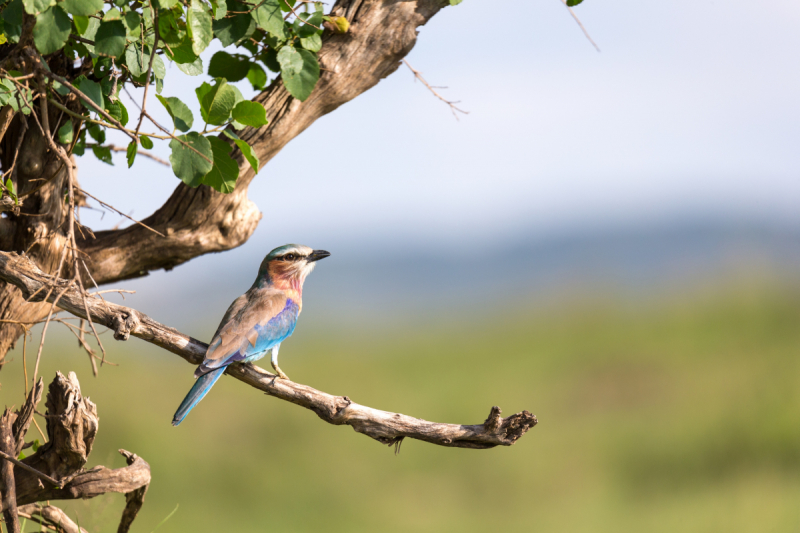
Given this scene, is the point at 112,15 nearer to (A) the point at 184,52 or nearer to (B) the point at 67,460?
(A) the point at 184,52

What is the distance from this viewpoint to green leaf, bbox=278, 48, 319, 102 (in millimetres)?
3162

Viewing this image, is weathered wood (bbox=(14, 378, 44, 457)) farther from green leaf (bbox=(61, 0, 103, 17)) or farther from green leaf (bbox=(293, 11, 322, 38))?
green leaf (bbox=(293, 11, 322, 38))

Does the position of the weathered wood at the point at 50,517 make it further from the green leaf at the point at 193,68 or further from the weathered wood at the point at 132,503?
the green leaf at the point at 193,68

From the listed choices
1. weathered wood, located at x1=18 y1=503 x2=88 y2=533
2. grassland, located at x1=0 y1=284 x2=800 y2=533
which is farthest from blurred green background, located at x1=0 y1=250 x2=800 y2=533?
weathered wood, located at x1=18 y1=503 x2=88 y2=533

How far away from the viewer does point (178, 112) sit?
2.79 m

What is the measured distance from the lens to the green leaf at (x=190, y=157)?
2746 mm

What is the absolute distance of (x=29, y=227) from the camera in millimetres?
3738

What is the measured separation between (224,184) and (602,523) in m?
14.1

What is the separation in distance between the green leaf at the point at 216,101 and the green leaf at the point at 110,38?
37 cm

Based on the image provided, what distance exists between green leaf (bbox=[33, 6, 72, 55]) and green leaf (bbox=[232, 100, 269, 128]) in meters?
0.80

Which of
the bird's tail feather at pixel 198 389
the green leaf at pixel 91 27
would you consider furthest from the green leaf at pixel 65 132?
the bird's tail feather at pixel 198 389

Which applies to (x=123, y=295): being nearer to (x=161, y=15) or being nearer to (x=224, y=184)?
(x=224, y=184)

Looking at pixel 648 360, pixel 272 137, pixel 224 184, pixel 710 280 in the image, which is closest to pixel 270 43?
pixel 272 137

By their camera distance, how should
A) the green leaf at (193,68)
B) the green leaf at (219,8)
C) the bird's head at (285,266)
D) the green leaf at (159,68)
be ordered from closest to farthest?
the green leaf at (219,8) < the green leaf at (159,68) < the green leaf at (193,68) < the bird's head at (285,266)
